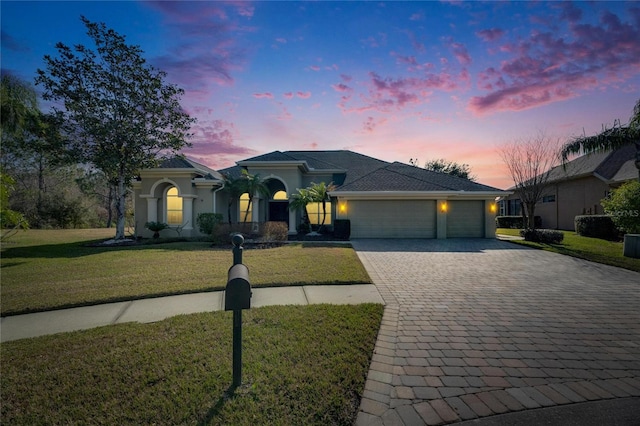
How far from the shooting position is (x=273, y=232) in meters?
14.1

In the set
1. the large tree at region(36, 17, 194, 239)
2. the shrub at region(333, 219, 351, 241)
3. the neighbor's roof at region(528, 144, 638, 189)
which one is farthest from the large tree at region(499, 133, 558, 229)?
the large tree at region(36, 17, 194, 239)

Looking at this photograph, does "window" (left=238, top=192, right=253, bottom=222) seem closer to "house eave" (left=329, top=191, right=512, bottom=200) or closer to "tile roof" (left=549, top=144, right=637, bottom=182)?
"house eave" (left=329, top=191, right=512, bottom=200)

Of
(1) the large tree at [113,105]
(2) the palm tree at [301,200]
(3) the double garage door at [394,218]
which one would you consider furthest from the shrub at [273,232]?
(1) the large tree at [113,105]

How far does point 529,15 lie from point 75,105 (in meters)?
19.9

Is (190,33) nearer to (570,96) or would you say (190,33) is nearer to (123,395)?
(123,395)

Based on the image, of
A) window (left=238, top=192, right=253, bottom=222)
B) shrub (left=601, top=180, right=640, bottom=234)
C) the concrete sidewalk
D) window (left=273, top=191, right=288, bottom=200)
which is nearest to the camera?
the concrete sidewalk

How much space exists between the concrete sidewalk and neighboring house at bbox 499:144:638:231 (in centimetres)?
1916

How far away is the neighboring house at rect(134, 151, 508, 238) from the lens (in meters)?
16.5

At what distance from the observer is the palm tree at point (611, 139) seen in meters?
12.7

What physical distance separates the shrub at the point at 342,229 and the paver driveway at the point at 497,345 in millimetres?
8692

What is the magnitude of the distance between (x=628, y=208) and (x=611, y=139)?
4368 mm

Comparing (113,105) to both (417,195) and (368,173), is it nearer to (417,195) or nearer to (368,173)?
(368,173)

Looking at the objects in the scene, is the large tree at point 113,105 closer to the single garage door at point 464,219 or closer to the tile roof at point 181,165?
the tile roof at point 181,165

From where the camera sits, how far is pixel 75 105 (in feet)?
46.7
